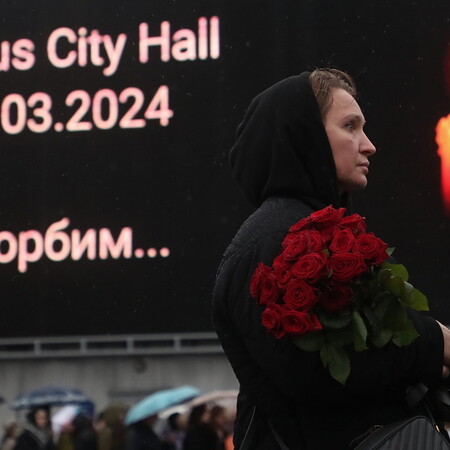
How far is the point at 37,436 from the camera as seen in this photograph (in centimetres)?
878

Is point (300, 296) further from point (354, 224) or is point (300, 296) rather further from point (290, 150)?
point (290, 150)

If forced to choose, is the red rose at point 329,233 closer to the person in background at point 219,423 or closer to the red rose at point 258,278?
the red rose at point 258,278

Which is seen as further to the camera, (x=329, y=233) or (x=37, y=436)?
(x=37, y=436)

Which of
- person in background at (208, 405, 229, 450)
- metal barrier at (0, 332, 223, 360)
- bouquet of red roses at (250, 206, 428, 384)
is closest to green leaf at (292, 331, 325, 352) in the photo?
bouquet of red roses at (250, 206, 428, 384)

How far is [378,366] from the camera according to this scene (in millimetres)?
1995

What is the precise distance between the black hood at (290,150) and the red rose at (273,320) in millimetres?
277

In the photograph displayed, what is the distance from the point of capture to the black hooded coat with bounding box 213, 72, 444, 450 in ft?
6.58

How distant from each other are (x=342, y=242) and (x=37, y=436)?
23.1 feet

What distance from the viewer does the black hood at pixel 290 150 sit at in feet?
7.25

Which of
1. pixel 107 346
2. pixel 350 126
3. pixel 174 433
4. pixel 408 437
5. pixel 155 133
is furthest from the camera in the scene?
pixel 107 346

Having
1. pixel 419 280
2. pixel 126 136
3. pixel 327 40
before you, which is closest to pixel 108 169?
pixel 126 136

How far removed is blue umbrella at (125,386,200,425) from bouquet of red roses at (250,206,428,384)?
6.01m

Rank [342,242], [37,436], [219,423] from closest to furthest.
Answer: [342,242] → [219,423] → [37,436]

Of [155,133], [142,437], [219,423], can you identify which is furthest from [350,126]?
[155,133]
